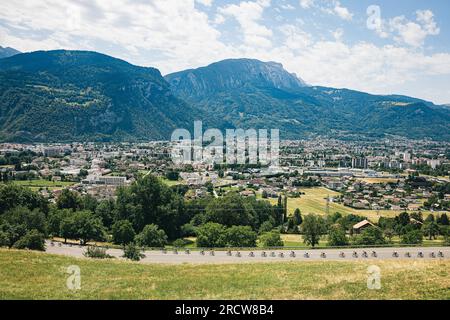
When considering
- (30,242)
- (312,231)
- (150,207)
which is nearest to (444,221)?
(312,231)

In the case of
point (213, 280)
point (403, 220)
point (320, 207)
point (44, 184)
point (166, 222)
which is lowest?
point (320, 207)

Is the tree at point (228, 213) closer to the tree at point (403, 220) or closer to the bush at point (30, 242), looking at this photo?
the tree at point (403, 220)

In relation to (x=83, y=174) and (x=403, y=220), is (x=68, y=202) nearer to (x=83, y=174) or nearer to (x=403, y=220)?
(x=83, y=174)

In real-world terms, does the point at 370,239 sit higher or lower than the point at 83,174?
lower

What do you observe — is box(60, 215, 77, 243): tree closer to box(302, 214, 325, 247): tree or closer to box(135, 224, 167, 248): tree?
box(135, 224, 167, 248): tree

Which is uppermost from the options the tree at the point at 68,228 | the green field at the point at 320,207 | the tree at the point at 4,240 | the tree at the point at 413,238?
the tree at the point at 4,240

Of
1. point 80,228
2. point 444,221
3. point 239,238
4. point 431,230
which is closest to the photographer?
point 239,238

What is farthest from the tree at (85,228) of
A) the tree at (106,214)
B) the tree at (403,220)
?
the tree at (403,220)
